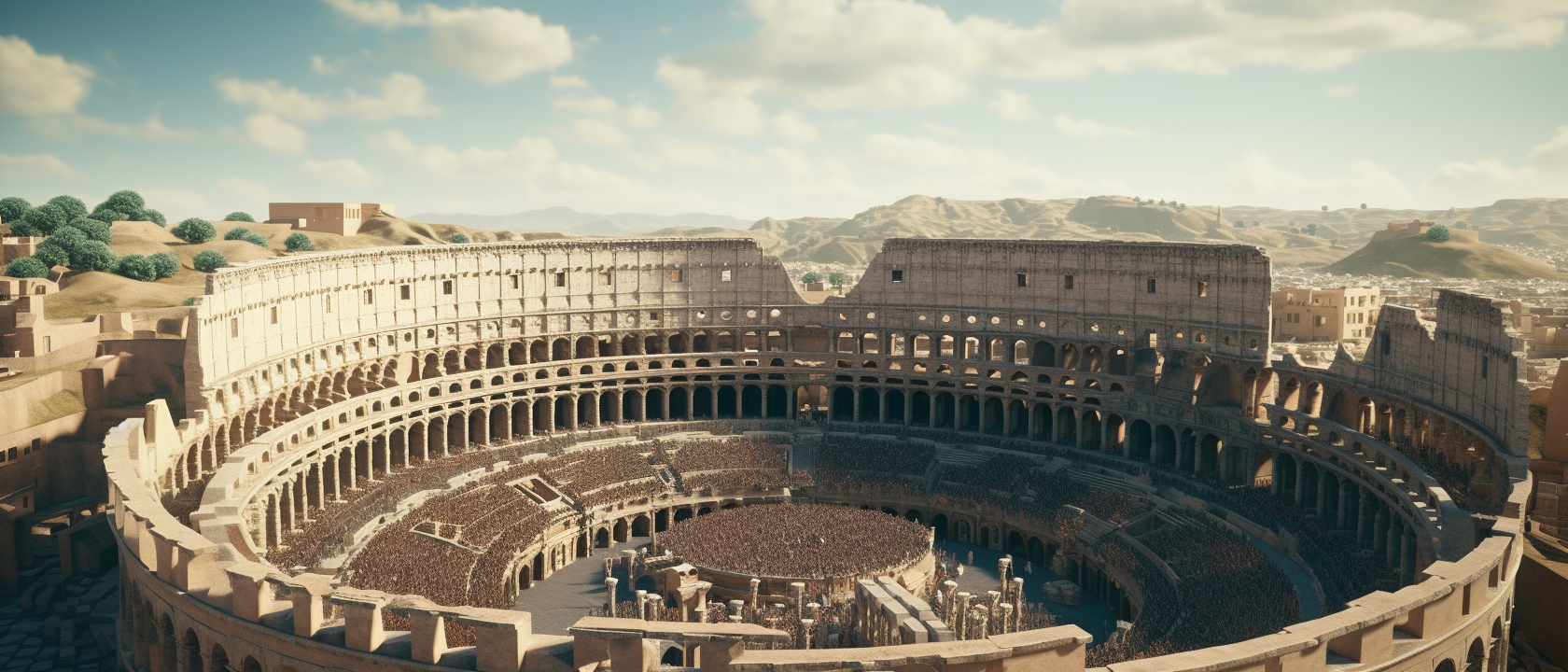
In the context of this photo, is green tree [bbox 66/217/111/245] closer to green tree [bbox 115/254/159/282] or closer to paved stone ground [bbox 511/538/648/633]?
green tree [bbox 115/254/159/282]

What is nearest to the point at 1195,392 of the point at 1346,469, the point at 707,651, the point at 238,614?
the point at 1346,469

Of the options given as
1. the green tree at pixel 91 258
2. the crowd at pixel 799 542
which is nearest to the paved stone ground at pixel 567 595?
the crowd at pixel 799 542

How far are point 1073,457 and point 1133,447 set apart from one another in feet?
13.1

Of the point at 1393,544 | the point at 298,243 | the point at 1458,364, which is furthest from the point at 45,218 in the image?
the point at 1458,364

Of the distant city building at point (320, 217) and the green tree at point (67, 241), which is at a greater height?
the distant city building at point (320, 217)

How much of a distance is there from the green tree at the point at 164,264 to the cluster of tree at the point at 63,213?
10.3 metres

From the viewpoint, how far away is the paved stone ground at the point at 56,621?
47625 mm

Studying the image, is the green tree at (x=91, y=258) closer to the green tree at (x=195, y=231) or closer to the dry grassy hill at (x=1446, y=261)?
the green tree at (x=195, y=231)

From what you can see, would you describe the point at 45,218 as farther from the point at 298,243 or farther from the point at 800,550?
the point at 800,550

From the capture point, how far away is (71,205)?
119062 mm

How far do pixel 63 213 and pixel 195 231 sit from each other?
13238 mm

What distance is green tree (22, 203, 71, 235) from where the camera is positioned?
370 feet

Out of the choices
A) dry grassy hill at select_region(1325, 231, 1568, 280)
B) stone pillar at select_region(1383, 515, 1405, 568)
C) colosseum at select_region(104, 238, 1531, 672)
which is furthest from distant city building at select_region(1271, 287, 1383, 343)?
dry grassy hill at select_region(1325, 231, 1568, 280)

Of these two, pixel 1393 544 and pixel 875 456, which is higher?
pixel 1393 544
